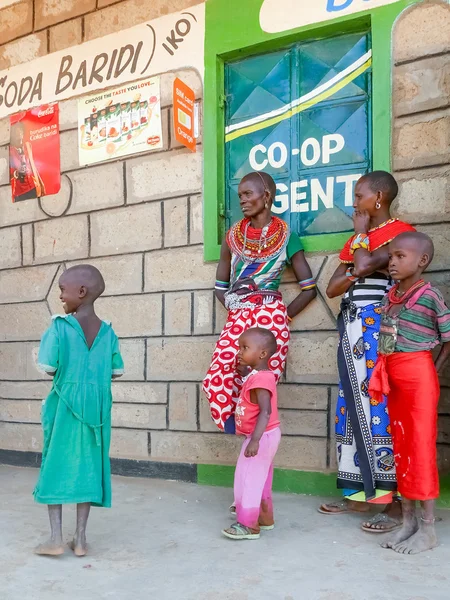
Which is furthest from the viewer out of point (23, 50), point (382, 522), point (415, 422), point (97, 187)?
point (23, 50)

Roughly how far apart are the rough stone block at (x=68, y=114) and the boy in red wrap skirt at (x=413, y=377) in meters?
3.10

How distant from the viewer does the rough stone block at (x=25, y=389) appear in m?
5.30

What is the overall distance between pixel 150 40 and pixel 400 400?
10.5 ft

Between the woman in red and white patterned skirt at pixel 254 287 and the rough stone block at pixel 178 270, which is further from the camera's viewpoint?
the rough stone block at pixel 178 270

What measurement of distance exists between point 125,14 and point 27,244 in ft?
6.32

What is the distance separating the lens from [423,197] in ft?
12.2

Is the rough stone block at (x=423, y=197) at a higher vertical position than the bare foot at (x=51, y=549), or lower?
higher

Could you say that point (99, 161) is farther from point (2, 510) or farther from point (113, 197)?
point (2, 510)

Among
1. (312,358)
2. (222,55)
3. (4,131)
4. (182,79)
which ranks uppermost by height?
(222,55)

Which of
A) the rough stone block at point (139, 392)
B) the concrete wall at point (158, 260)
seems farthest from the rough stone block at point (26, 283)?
the rough stone block at point (139, 392)

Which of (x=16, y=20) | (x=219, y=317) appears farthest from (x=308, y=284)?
(x=16, y=20)

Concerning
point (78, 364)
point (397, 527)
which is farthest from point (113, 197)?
point (397, 527)

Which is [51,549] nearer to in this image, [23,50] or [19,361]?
[19,361]

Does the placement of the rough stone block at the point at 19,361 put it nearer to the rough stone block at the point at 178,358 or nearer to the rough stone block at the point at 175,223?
the rough stone block at the point at 178,358
